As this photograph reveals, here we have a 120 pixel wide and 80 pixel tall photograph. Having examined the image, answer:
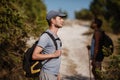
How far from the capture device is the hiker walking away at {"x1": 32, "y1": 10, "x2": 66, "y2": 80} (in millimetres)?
5734

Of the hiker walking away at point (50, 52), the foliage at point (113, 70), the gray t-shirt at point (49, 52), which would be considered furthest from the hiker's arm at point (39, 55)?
the foliage at point (113, 70)

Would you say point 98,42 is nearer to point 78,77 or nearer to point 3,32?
point 3,32

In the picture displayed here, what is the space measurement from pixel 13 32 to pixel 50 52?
4.50m

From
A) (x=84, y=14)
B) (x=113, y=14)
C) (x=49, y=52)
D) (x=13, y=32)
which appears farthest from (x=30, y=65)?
(x=84, y=14)

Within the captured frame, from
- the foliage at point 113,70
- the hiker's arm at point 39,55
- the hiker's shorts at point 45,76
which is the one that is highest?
the hiker's arm at point 39,55

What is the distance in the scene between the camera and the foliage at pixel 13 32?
10.1 m

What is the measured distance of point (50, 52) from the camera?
5863 millimetres

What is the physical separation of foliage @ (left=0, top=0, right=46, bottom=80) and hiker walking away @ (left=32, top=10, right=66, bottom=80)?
385 centimetres

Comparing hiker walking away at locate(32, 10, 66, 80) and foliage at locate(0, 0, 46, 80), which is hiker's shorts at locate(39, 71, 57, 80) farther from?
foliage at locate(0, 0, 46, 80)

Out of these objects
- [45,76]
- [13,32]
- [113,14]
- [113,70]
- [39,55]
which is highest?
[39,55]

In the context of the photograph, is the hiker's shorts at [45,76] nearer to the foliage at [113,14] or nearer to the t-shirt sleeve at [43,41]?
the t-shirt sleeve at [43,41]

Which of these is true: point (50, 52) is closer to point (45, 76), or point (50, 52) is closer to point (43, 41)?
point (43, 41)

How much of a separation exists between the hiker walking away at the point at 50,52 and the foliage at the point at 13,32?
12.6ft

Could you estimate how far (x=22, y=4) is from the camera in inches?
448
